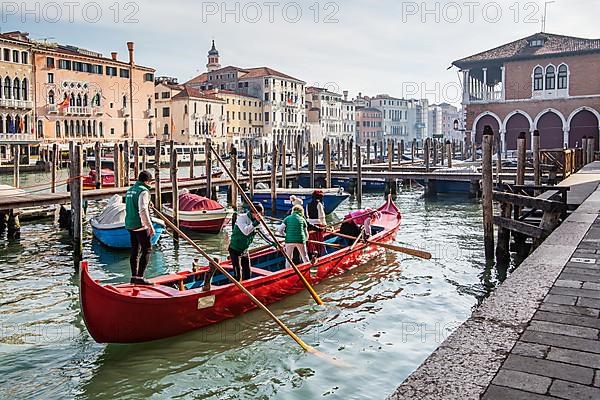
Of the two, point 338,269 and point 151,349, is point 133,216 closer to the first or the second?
point 151,349

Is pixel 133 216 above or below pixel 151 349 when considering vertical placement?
above

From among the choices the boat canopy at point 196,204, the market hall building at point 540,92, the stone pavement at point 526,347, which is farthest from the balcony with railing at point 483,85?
the stone pavement at point 526,347

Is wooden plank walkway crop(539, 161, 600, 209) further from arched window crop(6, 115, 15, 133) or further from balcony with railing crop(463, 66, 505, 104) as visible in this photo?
A: arched window crop(6, 115, 15, 133)

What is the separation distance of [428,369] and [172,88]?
49701 mm

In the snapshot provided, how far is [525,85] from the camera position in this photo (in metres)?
30.0

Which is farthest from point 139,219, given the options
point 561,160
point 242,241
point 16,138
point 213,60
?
point 213,60

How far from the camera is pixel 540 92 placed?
97.2 feet

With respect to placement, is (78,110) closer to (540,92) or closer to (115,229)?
(540,92)

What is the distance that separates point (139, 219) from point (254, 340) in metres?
2.01

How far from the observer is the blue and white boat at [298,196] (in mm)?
15977

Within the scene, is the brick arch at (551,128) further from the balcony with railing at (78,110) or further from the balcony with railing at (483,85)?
the balcony with railing at (78,110)

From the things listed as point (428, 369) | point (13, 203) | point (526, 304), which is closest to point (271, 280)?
point (526, 304)

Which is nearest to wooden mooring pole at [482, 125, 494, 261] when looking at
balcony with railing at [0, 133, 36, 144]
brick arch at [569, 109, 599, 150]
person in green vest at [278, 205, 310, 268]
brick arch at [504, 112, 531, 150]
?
person in green vest at [278, 205, 310, 268]

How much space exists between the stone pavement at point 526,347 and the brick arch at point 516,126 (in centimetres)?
2737
